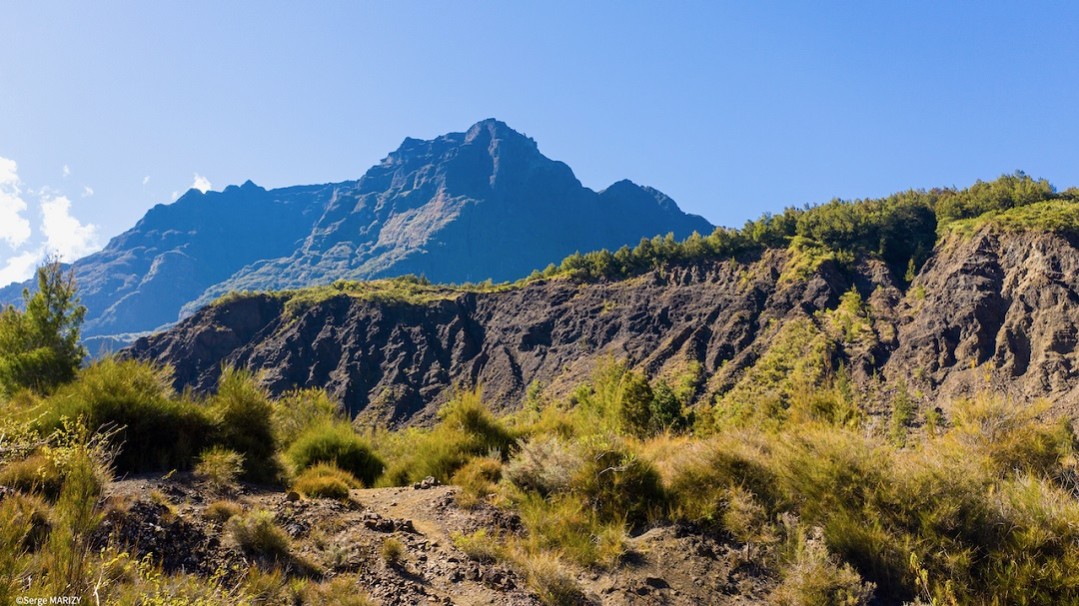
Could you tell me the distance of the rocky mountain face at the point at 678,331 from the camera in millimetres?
48719

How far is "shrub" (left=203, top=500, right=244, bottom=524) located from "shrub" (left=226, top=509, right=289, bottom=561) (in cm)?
39

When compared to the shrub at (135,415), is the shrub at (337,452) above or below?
below

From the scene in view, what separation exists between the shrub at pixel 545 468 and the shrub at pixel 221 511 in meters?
3.62

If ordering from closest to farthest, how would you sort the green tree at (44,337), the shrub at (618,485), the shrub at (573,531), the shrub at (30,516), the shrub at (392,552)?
the shrub at (30,516) → the shrub at (392,552) → the shrub at (573,531) → the shrub at (618,485) → the green tree at (44,337)

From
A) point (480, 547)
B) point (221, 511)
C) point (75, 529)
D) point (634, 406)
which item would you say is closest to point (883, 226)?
point (634, 406)

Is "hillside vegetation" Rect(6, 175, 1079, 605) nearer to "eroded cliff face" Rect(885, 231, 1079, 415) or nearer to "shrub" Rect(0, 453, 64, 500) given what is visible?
"shrub" Rect(0, 453, 64, 500)

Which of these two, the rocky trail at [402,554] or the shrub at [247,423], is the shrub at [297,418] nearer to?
the shrub at [247,423]

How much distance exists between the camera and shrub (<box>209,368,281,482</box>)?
934 cm

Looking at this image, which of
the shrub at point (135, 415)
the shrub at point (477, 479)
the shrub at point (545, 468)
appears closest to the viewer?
the shrub at point (135, 415)

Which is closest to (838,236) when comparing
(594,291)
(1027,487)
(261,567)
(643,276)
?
(643,276)

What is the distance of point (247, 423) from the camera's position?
32.9 ft

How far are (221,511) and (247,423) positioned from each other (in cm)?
380

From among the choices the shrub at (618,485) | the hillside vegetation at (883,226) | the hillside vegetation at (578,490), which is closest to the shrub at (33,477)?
the hillside vegetation at (578,490)

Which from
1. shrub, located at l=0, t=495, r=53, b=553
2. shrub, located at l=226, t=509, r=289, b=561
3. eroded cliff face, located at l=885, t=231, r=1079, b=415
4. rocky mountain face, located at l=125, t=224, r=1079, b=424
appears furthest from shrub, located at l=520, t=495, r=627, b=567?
eroded cliff face, located at l=885, t=231, r=1079, b=415
